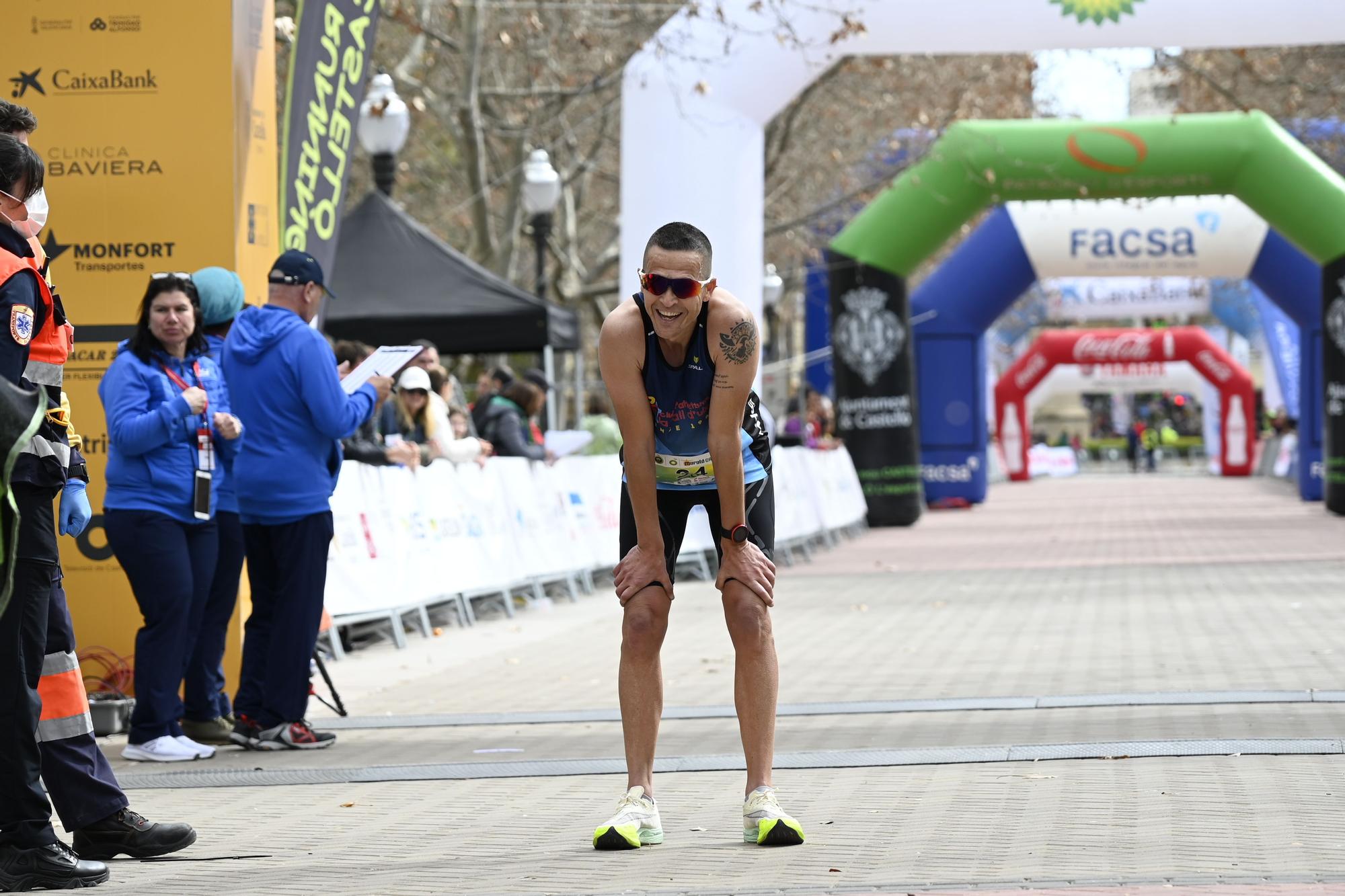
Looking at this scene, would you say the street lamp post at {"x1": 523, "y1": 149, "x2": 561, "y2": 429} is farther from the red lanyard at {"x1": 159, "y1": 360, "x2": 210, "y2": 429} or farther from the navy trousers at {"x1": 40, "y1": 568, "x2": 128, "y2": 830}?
the navy trousers at {"x1": 40, "y1": 568, "x2": 128, "y2": 830}

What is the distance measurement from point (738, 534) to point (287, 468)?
2.84 m

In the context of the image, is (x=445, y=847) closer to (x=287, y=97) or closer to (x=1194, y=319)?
(x=287, y=97)

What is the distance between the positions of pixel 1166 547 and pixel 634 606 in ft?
51.2

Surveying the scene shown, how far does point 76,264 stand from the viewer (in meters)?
8.52

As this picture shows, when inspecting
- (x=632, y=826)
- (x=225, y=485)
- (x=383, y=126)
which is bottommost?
(x=632, y=826)

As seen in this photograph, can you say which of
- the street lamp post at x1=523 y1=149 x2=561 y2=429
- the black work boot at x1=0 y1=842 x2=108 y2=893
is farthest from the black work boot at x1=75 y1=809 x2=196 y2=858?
the street lamp post at x1=523 y1=149 x2=561 y2=429

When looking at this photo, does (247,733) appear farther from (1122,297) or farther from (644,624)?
(1122,297)

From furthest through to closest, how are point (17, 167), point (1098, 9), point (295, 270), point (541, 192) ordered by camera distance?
point (541, 192) → point (1098, 9) → point (295, 270) → point (17, 167)

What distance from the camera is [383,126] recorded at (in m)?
15.8

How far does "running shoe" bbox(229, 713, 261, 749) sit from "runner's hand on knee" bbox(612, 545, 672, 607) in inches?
112

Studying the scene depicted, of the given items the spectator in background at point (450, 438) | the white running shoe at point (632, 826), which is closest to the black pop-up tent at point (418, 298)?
the spectator in background at point (450, 438)

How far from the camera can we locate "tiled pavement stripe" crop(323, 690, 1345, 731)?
8.12 meters

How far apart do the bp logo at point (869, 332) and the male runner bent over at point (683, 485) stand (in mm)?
19587

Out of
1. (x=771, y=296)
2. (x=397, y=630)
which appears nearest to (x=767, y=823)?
(x=397, y=630)
